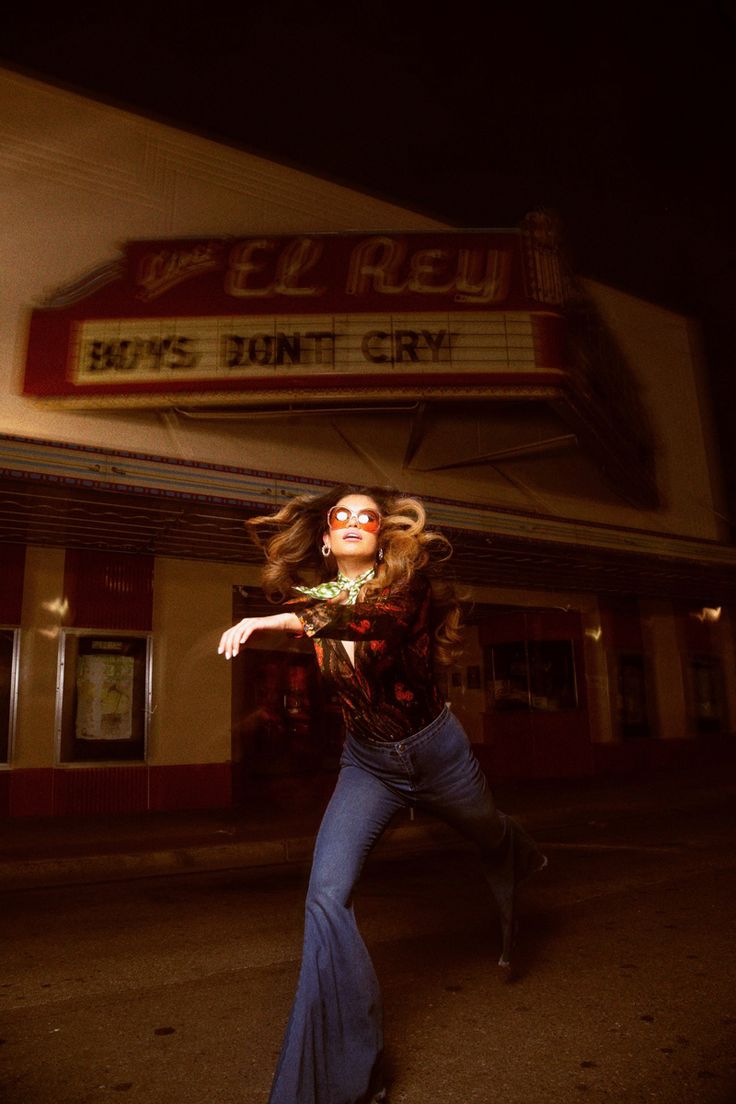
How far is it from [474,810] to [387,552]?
0.96m

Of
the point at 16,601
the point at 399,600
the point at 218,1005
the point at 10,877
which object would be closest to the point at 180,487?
the point at 16,601

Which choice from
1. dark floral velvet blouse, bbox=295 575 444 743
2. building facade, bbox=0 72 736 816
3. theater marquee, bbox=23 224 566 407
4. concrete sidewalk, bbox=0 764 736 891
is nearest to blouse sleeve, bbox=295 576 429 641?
dark floral velvet blouse, bbox=295 575 444 743

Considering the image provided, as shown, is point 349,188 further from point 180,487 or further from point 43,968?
point 43,968

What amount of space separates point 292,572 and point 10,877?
16.8 ft

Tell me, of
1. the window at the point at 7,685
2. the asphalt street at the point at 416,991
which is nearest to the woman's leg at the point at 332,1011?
the asphalt street at the point at 416,991

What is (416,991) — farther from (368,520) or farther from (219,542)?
(219,542)

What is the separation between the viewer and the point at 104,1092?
2.44 meters

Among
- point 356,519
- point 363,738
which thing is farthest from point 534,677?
point 356,519

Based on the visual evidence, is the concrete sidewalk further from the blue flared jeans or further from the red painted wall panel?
the blue flared jeans

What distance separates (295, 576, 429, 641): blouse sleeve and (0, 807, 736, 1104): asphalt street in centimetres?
138

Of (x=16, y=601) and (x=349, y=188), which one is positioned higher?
(x=349, y=188)

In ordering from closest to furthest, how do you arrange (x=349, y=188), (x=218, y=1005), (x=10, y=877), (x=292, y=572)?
1. (x=292, y=572)
2. (x=218, y=1005)
3. (x=10, y=877)
4. (x=349, y=188)

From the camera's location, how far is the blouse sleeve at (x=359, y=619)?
7.20ft

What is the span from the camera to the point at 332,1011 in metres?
2.10
